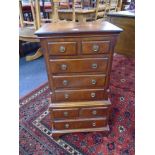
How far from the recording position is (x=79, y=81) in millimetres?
1276

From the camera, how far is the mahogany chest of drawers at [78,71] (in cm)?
109

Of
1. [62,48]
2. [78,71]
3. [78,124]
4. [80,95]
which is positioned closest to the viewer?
[62,48]

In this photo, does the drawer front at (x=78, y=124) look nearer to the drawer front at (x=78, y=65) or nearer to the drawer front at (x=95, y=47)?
the drawer front at (x=78, y=65)

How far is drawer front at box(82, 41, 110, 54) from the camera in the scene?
1112 millimetres

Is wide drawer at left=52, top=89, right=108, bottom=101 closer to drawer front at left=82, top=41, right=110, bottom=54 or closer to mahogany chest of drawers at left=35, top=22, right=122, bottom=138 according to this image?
mahogany chest of drawers at left=35, top=22, right=122, bottom=138

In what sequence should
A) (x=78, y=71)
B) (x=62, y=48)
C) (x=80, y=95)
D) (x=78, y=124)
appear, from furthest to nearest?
(x=78, y=124), (x=80, y=95), (x=78, y=71), (x=62, y=48)

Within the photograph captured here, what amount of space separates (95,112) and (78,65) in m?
0.49

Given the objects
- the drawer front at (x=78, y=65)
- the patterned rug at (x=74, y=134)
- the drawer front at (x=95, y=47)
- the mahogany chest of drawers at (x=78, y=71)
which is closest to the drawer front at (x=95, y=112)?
the mahogany chest of drawers at (x=78, y=71)

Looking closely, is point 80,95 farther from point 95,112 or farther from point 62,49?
point 62,49

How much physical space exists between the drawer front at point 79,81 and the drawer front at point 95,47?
0.21 meters

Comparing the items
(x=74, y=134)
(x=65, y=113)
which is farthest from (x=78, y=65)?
(x=74, y=134)

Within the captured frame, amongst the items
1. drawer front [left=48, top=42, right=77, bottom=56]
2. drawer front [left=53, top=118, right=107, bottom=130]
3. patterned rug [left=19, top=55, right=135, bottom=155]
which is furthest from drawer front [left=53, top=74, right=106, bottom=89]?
patterned rug [left=19, top=55, right=135, bottom=155]
